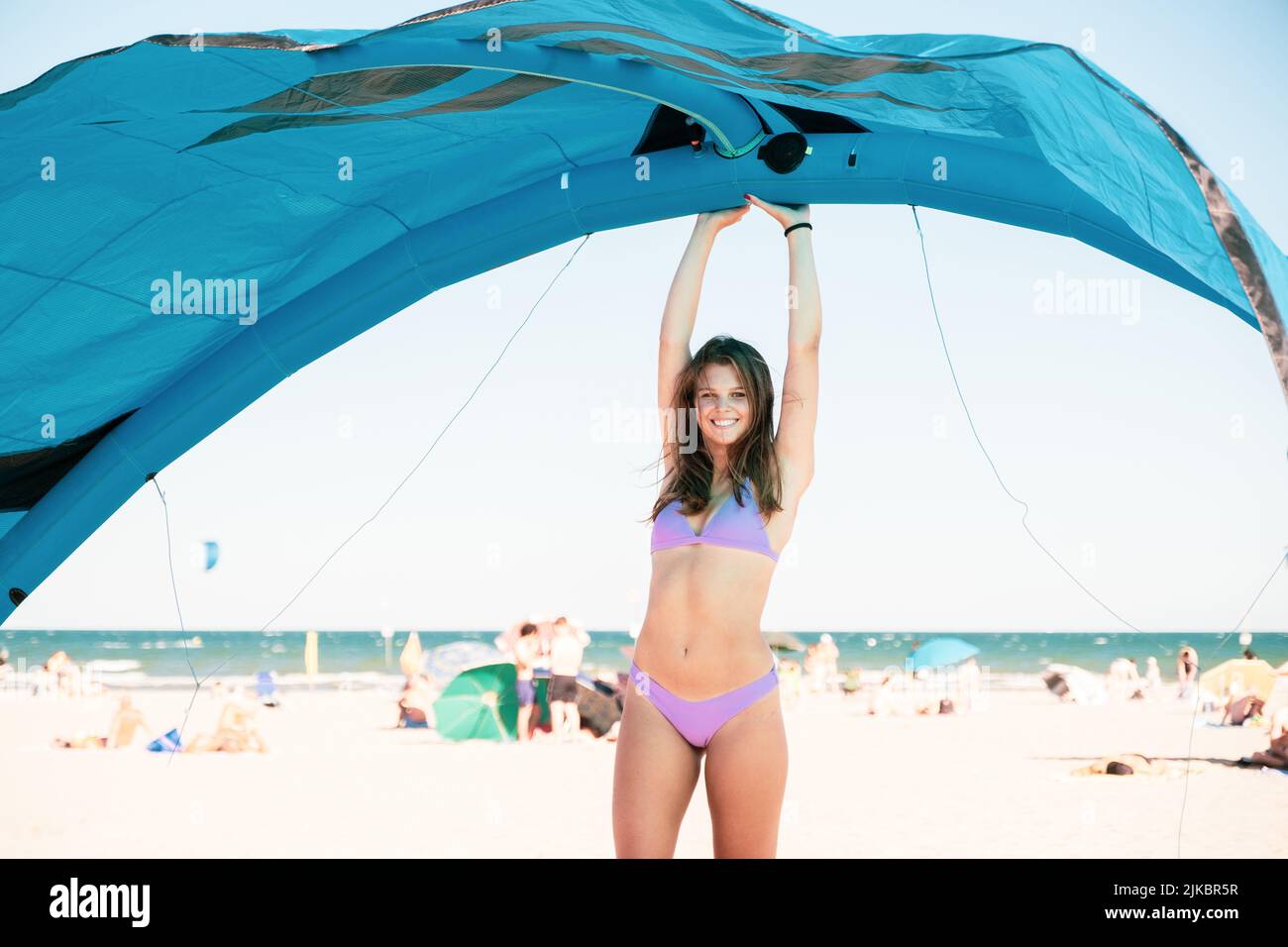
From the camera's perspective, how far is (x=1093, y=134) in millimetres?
2859

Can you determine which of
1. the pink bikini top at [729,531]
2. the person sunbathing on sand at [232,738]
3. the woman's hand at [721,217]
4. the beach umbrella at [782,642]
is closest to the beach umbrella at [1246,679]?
the beach umbrella at [782,642]

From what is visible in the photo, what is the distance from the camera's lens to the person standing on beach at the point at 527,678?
14.3 m

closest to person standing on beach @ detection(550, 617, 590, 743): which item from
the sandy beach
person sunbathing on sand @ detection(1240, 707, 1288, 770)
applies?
the sandy beach

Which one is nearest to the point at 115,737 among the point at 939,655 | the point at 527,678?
the point at 527,678

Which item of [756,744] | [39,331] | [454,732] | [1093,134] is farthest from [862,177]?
[454,732]

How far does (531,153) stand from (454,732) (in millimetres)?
12589

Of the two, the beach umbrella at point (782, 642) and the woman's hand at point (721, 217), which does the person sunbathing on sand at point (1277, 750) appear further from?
the beach umbrella at point (782, 642)

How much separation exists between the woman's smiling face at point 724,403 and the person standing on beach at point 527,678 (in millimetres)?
11349

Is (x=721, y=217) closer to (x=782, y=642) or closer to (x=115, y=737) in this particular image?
(x=115, y=737)

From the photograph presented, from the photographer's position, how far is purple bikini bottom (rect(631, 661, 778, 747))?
290 centimetres

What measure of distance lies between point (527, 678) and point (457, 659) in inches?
308
